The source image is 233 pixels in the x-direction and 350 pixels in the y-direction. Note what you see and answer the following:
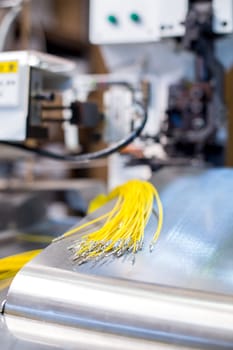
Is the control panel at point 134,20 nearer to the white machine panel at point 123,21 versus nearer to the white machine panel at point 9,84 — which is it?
the white machine panel at point 123,21

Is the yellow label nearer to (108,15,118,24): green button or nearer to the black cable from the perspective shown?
the black cable

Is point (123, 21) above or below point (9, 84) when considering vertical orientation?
above

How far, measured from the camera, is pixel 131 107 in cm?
109

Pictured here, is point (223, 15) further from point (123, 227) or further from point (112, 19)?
point (123, 227)

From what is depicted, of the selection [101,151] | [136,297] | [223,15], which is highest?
[223,15]

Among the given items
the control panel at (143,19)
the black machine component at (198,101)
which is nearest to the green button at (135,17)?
the control panel at (143,19)

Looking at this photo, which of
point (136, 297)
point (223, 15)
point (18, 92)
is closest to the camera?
point (136, 297)

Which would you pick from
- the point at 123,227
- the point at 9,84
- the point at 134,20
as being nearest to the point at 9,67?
the point at 9,84

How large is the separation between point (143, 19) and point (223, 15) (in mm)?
218

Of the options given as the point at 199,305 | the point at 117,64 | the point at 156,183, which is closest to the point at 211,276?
the point at 199,305

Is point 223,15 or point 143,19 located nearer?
point 223,15

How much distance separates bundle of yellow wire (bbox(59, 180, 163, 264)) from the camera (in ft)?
2.04

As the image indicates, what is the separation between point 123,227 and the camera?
680 millimetres

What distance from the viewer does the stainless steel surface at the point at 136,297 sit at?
48 centimetres
